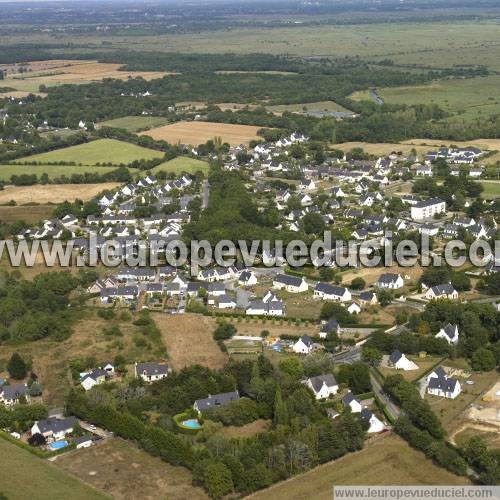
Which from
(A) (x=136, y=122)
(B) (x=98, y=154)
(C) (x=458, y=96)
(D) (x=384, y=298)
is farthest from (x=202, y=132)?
(D) (x=384, y=298)

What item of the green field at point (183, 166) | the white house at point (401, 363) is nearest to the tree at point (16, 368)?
the white house at point (401, 363)

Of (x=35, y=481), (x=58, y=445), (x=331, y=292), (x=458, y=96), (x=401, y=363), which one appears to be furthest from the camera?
(x=458, y=96)

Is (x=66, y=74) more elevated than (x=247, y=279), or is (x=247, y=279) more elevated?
(x=66, y=74)

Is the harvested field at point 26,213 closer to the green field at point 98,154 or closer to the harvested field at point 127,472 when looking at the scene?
the green field at point 98,154

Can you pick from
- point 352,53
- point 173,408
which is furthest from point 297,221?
point 352,53

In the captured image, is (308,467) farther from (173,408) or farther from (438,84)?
(438,84)

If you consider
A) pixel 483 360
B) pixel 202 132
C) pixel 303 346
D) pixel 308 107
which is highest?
pixel 308 107

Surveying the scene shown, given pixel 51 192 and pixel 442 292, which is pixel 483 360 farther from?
pixel 51 192

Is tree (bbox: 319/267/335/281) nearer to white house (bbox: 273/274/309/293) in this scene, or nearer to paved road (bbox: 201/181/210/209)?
white house (bbox: 273/274/309/293)
